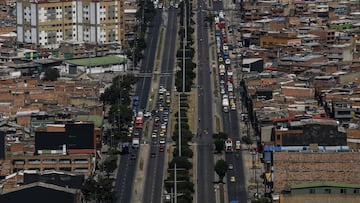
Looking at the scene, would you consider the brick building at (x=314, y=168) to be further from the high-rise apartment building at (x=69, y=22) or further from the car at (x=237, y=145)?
the high-rise apartment building at (x=69, y=22)

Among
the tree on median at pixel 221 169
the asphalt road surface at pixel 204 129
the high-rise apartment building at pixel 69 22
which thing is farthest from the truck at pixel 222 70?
the tree on median at pixel 221 169

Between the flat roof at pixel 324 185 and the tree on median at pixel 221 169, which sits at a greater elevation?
the flat roof at pixel 324 185

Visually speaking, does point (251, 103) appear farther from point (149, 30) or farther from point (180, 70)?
point (149, 30)

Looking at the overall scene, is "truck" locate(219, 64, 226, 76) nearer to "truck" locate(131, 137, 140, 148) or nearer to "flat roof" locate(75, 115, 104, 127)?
"flat roof" locate(75, 115, 104, 127)

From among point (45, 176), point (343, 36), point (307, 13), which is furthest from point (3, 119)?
point (307, 13)

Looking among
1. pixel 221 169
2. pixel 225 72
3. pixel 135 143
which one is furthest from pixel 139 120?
pixel 225 72

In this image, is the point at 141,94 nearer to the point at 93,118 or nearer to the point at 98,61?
the point at 98,61
